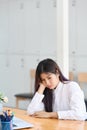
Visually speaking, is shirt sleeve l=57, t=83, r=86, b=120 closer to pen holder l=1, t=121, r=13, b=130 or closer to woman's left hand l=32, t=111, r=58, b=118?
woman's left hand l=32, t=111, r=58, b=118

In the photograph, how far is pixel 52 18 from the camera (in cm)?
557

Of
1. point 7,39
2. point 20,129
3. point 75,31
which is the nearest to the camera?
point 20,129

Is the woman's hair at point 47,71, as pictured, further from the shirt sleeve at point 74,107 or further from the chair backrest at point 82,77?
the chair backrest at point 82,77

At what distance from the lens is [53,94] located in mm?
2643

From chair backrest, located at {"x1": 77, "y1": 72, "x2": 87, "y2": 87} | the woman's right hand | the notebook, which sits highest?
the woman's right hand

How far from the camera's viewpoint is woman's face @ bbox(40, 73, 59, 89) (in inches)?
99.6

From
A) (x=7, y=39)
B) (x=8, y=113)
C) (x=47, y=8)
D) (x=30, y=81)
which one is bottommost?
(x=30, y=81)

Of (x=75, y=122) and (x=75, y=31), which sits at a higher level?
(x=75, y=31)

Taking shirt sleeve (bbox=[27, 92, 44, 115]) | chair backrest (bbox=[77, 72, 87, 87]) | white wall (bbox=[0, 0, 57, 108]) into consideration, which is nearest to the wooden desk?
shirt sleeve (bbox=[27, 92, 44, 115])

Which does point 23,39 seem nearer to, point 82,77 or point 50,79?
point 82,77

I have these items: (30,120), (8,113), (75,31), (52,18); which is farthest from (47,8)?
(8,113)

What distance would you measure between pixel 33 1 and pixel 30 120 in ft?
12.7

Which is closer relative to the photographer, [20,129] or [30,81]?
[20,129]

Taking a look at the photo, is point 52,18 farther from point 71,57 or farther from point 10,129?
point 10,129
